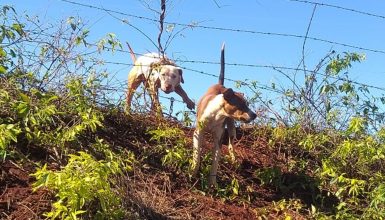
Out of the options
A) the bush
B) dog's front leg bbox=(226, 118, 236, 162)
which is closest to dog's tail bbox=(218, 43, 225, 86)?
dog's front leg bbox=(226, 118, 236, 162)

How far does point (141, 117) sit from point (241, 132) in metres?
1.41

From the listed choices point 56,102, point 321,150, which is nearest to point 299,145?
point 321,150

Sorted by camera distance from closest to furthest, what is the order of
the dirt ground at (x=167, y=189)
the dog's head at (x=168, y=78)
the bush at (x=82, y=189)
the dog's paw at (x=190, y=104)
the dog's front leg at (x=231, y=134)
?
the bush at (x=82, y=189)
the dirt ground at (x=167, y=189)
the dog's front leg at (x=231, y=134)
the dog's paw at (x=190, y=104)
the dog's head at (x=168, y=78)

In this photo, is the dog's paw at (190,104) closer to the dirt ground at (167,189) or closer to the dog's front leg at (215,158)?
the dirt ground at (167,189)

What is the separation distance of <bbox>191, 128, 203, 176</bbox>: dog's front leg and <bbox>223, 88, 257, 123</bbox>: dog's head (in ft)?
1.16

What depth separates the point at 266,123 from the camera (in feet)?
23.1

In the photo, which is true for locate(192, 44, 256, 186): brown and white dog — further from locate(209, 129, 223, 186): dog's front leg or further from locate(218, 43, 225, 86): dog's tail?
locate(218, 43, 225, 86): dog's tail

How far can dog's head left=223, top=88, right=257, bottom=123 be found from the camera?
545 cm

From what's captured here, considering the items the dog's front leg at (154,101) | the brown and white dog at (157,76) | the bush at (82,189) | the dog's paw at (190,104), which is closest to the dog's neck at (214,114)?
the dog's front leg at (154,101)

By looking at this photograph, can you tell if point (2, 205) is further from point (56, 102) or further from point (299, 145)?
point (299, 145)

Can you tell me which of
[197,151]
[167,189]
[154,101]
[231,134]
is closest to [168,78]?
[154,101]

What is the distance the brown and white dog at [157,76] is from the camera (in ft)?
21.5

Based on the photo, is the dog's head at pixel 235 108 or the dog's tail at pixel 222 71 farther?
the dog's tail at pixel 222 71

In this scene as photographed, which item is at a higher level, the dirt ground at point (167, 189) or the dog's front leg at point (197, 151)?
the dog's front leg at point (197, 151)
